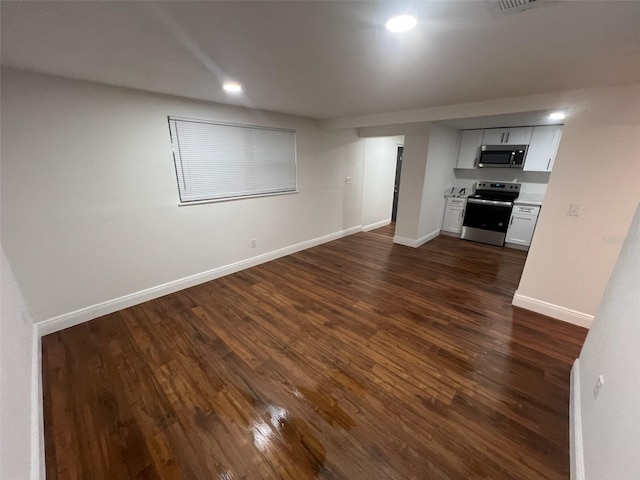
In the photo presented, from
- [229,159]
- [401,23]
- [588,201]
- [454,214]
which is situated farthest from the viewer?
[454,214]

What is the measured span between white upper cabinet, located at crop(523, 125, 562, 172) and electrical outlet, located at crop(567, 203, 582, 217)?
254 cm

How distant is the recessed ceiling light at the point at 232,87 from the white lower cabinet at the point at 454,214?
185 inches

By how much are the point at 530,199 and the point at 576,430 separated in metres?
4.61

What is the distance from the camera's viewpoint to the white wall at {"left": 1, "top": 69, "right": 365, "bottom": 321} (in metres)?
2.07

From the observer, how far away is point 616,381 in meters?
1.18

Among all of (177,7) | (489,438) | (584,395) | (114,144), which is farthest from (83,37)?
(584,395)

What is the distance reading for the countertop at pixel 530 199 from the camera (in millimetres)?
4516

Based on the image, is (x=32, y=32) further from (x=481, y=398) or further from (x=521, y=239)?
(x=521, y=239)

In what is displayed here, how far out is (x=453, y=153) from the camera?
5164 millimetres

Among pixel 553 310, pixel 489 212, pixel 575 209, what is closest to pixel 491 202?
pixel 489 212

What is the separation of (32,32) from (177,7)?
95 centimetres

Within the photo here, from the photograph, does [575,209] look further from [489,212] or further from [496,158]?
[496,158]

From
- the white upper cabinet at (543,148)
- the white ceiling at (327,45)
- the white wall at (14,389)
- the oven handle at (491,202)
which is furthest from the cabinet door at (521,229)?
the white wall at (14,389)

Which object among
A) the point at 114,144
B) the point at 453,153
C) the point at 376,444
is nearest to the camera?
the point at 376,444
